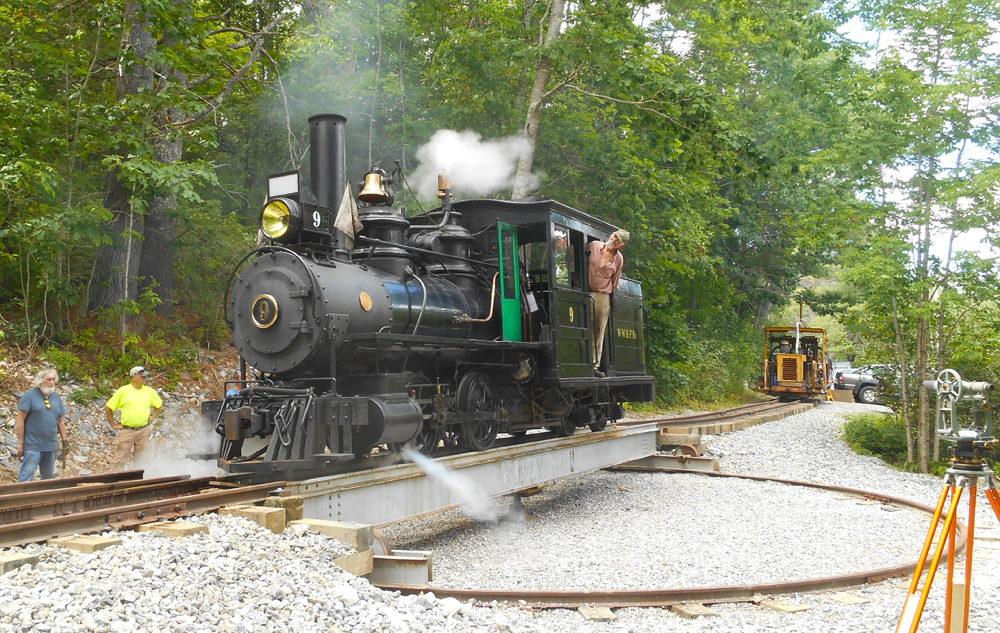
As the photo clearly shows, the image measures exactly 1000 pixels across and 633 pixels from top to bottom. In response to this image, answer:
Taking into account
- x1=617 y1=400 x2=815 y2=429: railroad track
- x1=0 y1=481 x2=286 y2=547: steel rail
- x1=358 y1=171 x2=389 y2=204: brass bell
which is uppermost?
x1=358 y1=171 x2=389 y2=204: brass bell

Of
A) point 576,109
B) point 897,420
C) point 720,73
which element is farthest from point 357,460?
point 720,73

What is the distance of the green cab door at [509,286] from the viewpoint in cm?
827

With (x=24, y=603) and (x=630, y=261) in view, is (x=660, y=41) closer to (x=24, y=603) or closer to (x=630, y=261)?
(x=630, y=261)

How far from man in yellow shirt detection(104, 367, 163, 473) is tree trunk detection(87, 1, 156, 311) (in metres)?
3.83

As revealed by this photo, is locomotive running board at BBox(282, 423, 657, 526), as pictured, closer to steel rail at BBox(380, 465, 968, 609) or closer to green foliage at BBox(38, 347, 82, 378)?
steel rail at BBox(380, 465, 968, 609)

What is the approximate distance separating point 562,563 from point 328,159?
4.39 metres

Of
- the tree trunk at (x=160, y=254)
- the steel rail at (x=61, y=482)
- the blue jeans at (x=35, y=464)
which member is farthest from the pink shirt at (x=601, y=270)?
the tree trunk at (x=160, y=254)

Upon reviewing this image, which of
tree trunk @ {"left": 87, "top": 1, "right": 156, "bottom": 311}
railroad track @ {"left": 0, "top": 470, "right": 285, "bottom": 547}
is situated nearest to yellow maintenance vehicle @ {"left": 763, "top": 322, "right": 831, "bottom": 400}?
tree trunk @ {"left": 87, "top": 1, "right": 156, "bottom": 311}

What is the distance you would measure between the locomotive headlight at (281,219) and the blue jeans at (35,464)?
3346 mm

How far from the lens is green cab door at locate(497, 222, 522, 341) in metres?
8.27

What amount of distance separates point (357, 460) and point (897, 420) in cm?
1072

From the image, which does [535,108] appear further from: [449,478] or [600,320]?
[449,478]

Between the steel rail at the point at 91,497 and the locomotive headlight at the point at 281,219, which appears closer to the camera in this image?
the steel rail at the point at 91,497

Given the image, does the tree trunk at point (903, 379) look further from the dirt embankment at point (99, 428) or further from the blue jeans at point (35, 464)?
the blue jeans at point (35, 464)
